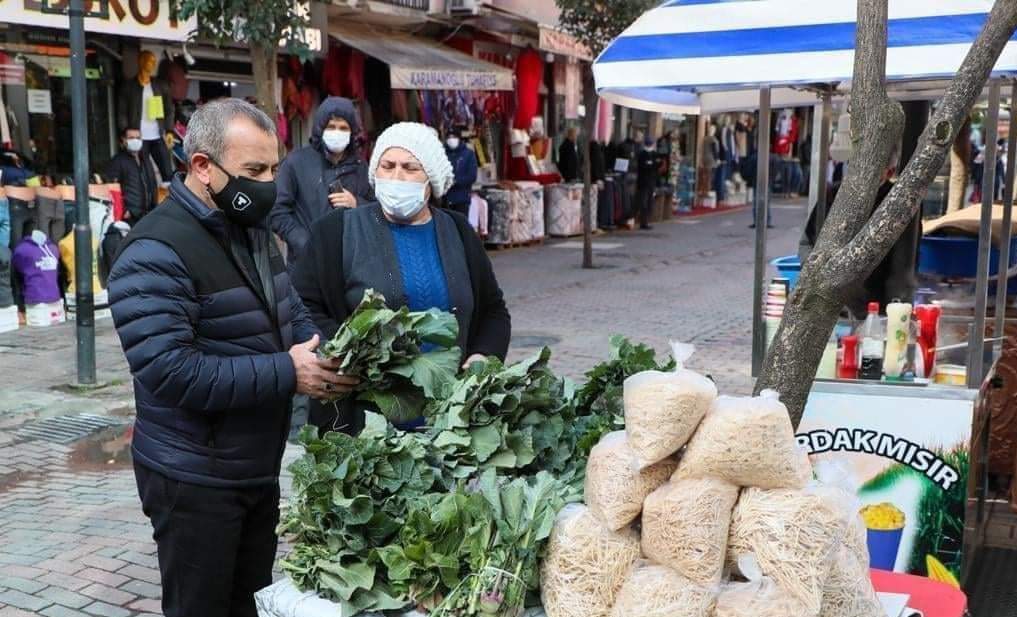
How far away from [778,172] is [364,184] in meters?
26.4

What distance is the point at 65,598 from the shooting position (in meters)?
4.42

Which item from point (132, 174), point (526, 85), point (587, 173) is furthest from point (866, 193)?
point (526, 85)

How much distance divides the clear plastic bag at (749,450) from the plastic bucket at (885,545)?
2.16 meters

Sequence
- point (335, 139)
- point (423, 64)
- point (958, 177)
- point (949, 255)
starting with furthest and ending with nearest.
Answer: point (423, 64), point (958, 177), point (335, 139), point (949, 255)

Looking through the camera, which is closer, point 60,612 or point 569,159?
point 60,612

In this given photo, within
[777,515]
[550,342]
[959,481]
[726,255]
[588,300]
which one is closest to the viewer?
[777,515]

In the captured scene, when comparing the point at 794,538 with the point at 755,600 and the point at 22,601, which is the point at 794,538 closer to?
the point at 755,600

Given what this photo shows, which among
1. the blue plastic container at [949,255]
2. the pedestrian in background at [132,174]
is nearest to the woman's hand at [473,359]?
the blue plastic container at [949,255]

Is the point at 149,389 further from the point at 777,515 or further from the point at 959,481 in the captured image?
the point at 959,481

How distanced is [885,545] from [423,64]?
1123 centimetres

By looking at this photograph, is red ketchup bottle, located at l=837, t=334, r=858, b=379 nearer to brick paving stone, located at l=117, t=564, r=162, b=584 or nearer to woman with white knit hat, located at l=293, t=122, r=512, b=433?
woman with white knit hat, located at l=293, t=122, r=512, b=433

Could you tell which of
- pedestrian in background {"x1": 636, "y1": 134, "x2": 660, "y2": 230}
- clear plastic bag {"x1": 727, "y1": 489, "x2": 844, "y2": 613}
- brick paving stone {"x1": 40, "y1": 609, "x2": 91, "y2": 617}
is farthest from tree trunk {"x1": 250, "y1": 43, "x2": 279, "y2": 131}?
pedestrian in background {"x1": 636, "y1": 134, "x2": 660, "y2": 230}

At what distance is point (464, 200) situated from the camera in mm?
14516

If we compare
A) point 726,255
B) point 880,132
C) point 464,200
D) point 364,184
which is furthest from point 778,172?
point 880,132
